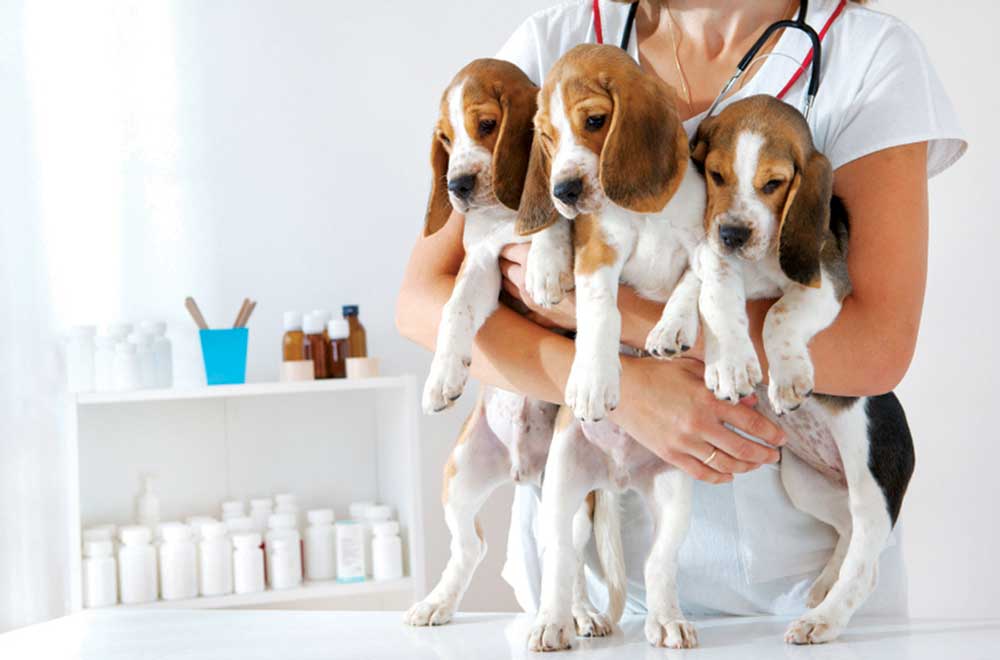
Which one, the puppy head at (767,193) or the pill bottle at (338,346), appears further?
the pill bottle at (338,346)

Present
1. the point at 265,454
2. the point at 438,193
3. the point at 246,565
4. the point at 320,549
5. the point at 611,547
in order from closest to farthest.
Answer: the point at 438,193 → the point at 611,547 → the point at 246,565 → the point at 320,549 → the point at 265,454

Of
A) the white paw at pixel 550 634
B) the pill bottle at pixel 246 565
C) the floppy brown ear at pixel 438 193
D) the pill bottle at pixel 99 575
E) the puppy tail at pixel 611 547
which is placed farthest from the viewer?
the pill bottle at pixel 246 565

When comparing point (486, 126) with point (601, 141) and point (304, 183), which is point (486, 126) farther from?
point (304, 183)

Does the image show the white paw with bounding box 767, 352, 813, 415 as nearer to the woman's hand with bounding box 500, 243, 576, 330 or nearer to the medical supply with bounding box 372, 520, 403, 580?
the woman's hand with bounding box 500, 243, 576, 330

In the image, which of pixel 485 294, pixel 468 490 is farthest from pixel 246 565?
pixel 485 294

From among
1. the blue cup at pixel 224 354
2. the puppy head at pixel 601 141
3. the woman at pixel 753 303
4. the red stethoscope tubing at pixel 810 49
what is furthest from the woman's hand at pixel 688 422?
the blue cup at pixel 224 354

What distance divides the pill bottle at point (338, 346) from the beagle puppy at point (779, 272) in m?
1.65

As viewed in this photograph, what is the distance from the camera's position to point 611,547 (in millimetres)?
1235

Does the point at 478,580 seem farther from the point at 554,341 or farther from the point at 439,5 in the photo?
the point at 554,341

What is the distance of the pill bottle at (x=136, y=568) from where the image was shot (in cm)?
242

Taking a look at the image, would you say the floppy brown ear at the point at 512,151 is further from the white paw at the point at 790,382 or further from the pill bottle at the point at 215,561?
the pill bottle at the point at 215,561

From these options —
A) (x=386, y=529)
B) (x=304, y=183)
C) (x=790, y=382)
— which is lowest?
(x=386, y=529)

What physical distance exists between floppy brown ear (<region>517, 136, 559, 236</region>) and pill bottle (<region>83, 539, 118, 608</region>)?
1777 mm

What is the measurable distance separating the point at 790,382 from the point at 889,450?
0.30m
